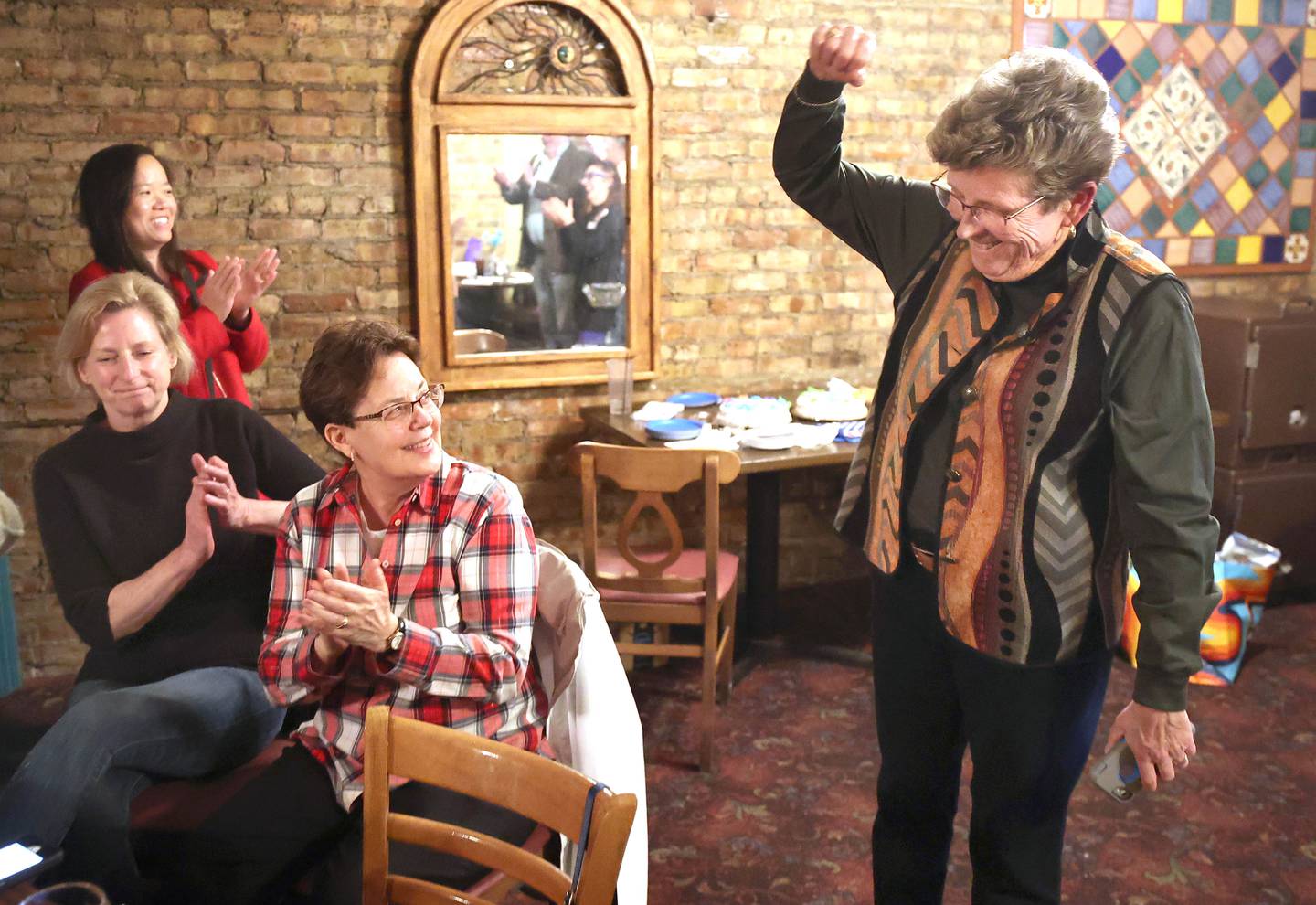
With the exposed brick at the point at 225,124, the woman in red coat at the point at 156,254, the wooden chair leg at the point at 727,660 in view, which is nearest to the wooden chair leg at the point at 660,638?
the wooden chair leg at the point at 727,660

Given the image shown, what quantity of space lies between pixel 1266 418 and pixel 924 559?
2.98 m

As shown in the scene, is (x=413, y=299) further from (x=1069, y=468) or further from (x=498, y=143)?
(x=1069, y=468)

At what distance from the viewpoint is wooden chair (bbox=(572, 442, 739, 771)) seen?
9.51ft

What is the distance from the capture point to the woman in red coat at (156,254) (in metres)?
2.95

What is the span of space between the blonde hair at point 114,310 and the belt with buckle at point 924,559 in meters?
1.44

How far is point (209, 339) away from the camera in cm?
296

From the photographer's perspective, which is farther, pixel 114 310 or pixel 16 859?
pixel 114 310

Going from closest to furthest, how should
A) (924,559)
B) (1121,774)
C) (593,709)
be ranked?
(1121,774)
(924,559)
(593,709)

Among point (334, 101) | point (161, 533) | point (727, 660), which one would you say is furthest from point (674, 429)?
point (161, 533)

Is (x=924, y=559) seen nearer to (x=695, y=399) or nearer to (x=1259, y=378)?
(x=695, y=399)

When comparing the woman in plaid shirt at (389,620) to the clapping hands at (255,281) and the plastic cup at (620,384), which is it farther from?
the plastic cup at (620,384)

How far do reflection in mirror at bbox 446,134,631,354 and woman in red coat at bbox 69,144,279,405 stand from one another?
32.6 inches

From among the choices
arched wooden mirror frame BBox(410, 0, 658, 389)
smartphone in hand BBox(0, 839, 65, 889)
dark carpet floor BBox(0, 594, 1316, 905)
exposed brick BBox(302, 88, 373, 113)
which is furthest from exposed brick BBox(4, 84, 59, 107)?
smartphone in hand BBox(0, 839, 65, 889)

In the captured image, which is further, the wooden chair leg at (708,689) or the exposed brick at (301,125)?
the exposed brick at (301,125)
